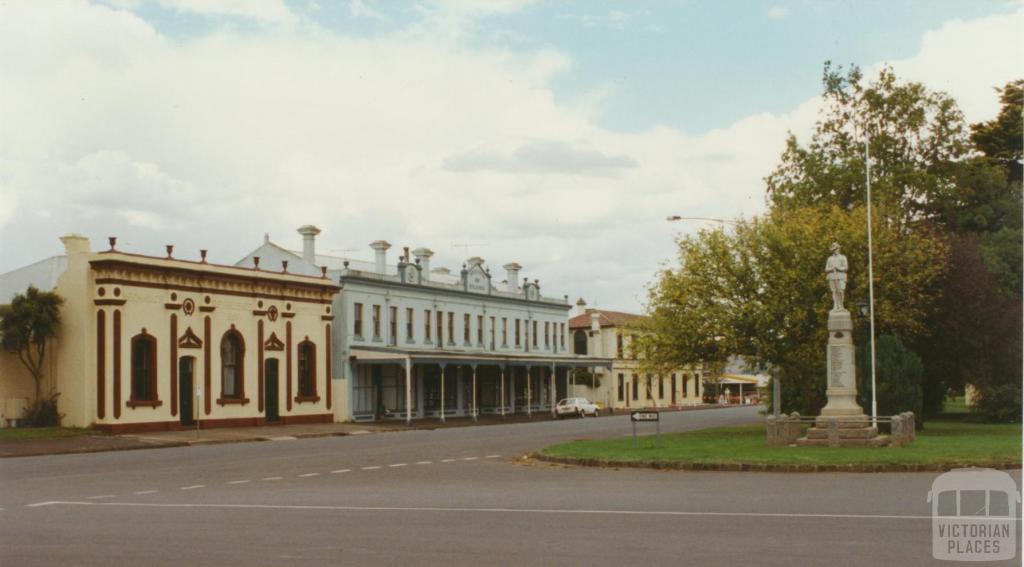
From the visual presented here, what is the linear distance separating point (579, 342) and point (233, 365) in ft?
141

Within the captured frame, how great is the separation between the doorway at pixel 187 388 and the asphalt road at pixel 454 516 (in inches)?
791

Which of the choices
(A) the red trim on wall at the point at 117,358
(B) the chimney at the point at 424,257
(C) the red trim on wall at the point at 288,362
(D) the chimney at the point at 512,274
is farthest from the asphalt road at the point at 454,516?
(D) the chimney at the point at 512,274

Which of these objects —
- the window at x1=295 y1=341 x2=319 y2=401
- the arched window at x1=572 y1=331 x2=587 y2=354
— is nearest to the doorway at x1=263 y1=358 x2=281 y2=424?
the window at x1=295 y1=341 x2=319 y2=401

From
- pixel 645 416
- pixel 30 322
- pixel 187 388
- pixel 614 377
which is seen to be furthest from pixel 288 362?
pixel 614 377

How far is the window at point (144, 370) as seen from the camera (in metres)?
43.5

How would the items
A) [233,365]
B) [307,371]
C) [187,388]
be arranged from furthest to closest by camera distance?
[307,371] → [233,365] → [187,388]

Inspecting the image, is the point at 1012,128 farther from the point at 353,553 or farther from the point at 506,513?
the point at 353,553

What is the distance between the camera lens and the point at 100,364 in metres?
42.1

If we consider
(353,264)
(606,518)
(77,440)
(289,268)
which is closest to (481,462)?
(606,518)

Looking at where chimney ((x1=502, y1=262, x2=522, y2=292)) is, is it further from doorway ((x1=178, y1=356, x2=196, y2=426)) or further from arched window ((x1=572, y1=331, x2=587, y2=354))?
doorway ((x1=178, y1=356, x2=196, y2=426))

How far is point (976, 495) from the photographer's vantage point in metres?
15.8

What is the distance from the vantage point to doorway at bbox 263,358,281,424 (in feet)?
165

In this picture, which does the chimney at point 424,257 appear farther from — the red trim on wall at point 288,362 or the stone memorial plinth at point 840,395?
the stone memorial plinth at point 840,395

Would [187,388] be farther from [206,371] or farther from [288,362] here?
[288,362]
